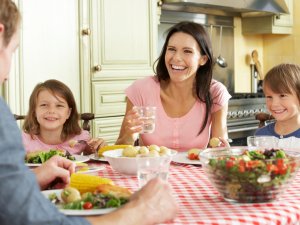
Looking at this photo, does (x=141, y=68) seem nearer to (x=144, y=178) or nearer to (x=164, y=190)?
(x=144, y=178)

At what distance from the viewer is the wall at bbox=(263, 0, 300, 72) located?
201 inches

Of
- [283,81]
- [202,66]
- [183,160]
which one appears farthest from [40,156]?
[283,81]

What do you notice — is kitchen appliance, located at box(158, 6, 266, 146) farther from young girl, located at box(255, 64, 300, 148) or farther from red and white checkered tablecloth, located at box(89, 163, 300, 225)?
red and white checkered tablecloth, located at box(89, 163, 300, 225)

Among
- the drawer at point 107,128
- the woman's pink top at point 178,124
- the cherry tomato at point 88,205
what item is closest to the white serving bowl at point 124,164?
the cherry tomato at point 88,205

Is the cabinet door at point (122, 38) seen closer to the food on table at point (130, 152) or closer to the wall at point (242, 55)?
the wall at point (242, 55)

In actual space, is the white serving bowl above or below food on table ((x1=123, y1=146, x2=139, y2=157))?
below

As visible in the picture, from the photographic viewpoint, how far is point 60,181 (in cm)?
143

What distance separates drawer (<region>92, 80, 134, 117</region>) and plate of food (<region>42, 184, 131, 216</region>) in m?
2.17

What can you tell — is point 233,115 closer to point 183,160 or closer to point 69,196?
point 183,160

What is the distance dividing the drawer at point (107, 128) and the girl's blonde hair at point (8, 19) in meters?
2.32

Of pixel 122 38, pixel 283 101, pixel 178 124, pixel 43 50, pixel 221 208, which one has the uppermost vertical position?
pixel 122 38

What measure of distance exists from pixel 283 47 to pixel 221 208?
167 inches

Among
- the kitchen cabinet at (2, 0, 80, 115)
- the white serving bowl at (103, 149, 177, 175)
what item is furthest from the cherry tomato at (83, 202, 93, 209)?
the kitchen cabinet at (2, 0, 80, 115)

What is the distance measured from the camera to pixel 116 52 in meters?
3.50
